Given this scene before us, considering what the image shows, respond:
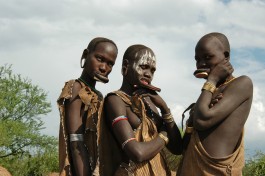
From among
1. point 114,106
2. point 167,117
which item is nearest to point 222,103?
point 167,117

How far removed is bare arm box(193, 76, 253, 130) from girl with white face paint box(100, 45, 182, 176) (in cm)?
39

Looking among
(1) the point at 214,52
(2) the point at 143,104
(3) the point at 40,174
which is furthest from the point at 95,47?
(3) the point at 40,174

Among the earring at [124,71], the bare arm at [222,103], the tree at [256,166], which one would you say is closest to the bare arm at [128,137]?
the earring at [124,71]

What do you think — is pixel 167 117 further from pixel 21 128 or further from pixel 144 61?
pixel 21 128

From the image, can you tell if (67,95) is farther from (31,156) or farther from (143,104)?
(31,156)

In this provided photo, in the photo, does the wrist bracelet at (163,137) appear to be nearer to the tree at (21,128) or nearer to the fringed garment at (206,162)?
the fringed garment at (206,162)

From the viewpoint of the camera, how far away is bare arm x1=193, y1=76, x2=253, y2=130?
10.4ft

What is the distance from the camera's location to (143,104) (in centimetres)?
356

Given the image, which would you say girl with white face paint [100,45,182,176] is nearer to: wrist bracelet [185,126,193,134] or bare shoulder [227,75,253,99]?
wrist bracelet [185,126,193,134]

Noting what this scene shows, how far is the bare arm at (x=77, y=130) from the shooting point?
3689mm

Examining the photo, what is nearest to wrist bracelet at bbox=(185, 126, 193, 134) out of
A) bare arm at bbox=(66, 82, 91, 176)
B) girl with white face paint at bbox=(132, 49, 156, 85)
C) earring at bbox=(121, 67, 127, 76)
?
girl with white face paint at bbox=(132, 49, 156, 85)

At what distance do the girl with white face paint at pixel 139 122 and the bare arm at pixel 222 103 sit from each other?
0.39 metres

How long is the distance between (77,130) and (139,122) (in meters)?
0.56

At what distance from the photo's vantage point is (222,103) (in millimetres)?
3205
